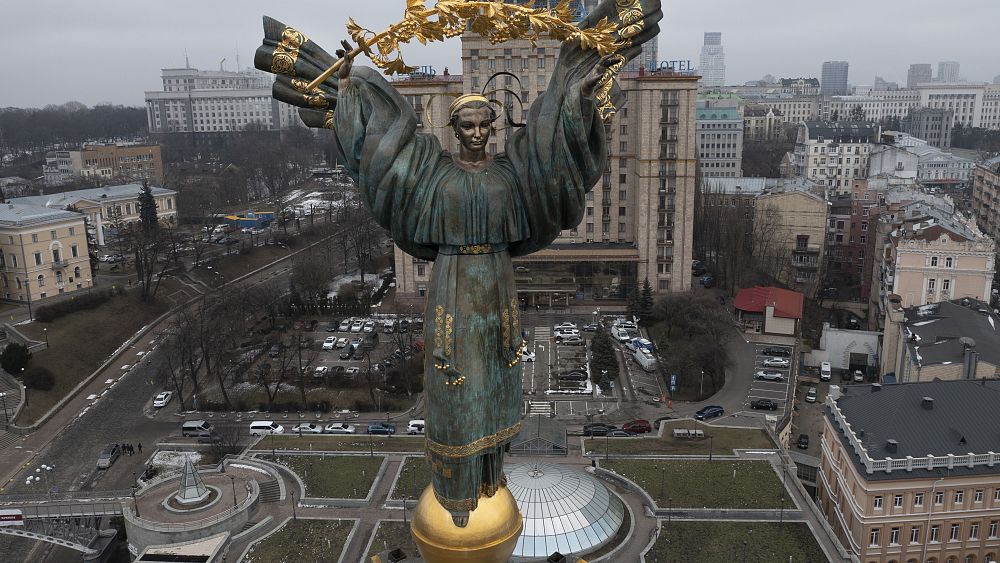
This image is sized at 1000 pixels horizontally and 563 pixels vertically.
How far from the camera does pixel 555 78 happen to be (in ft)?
28.5

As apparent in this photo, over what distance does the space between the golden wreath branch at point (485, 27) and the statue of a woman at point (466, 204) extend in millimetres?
223

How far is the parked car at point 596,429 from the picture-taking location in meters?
40.5

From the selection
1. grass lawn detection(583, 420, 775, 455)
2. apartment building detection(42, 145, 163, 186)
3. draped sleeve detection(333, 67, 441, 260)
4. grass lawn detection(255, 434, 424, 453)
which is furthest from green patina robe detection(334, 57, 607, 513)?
apartment building detection(42, 145, 163, 186)

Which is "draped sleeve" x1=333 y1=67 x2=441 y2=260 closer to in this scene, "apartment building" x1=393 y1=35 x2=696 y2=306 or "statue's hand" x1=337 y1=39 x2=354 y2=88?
"statue's hand" x1=337 y1=39 x2=354 y2=88

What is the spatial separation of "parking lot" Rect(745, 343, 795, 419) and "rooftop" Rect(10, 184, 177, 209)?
205 feet

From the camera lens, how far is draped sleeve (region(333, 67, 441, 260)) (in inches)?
352

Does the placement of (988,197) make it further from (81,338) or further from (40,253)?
(40,253)

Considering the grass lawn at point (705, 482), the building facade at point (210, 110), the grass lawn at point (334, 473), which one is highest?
the building facade at point (210, 110)

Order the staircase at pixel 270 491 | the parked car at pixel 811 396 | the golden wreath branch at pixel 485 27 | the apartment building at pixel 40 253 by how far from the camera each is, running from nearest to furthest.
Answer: the golden wreath branch at pixel 485 27
the staircase at pixel 270 491
the parked car at pixel 811 396
the apartment building at pixel 40 253

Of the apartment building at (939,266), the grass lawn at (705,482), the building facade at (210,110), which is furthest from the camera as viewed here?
the building facade at (210,110)

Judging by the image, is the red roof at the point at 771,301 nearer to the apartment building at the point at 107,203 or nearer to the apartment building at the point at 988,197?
the apartment building at the point at 988,197

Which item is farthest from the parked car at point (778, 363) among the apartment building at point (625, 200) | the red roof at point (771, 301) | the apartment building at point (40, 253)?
the apartment building at point (40, 253)

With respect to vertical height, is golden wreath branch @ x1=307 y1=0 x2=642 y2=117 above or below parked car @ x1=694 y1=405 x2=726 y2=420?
above

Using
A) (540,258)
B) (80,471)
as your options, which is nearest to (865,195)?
(540,258)
